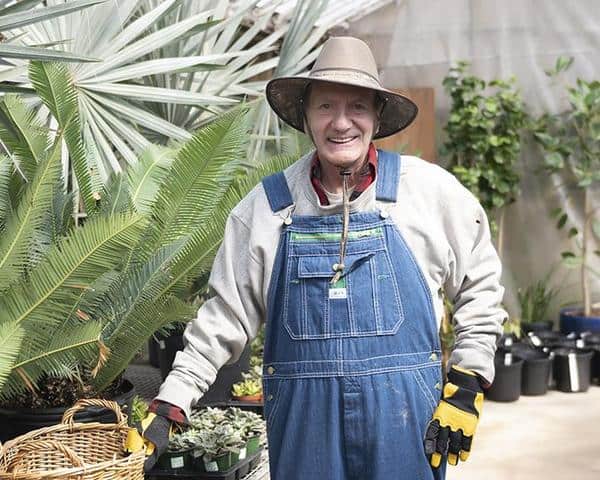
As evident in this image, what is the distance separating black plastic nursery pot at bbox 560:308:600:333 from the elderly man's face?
16.7 ft

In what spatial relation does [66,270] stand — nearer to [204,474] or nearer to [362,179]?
[362,179]

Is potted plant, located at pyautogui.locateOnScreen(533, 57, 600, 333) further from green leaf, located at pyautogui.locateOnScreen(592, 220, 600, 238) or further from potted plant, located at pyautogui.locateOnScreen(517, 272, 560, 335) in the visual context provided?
potted plant, located at pyautogui.locateOnScreen(517, 272, 560, 335)

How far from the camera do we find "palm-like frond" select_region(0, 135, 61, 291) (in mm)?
2658

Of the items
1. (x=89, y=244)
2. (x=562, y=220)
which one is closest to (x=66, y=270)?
(x=89, y=244)

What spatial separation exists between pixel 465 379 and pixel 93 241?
108cm

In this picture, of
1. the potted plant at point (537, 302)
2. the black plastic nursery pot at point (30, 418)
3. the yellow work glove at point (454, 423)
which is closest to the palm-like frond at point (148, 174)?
the black plastic nursery pot at point (30, 418)

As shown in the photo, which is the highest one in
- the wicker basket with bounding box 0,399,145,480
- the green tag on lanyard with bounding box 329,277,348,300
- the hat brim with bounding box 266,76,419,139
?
the hat brim with bounding box 266,76,419,139

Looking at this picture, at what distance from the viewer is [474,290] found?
2.20 metres

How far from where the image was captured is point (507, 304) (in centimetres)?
737

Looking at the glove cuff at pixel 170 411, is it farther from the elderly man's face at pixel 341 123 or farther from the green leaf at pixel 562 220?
the green leaf at pixel 562 220

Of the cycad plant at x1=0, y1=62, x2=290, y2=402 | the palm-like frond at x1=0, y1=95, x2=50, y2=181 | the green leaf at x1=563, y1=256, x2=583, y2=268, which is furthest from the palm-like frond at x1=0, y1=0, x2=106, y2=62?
the green leaf at x1=563, y1=256, x2=583, y2=268

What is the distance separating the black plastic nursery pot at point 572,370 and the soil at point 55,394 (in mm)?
3884

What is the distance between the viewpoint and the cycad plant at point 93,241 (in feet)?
8.64

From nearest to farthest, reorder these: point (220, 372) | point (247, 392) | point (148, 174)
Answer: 1. point (148, 174)
2. point (247, 392)
3. point (220, 372)
